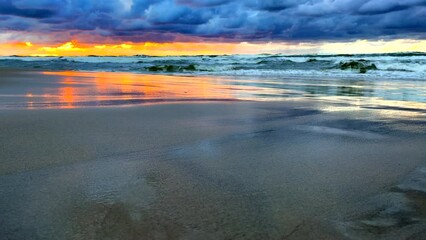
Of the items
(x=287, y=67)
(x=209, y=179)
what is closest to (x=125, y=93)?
(x=209, y=179)

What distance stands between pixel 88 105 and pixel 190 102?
171 cm

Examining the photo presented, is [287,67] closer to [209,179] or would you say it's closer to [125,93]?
[125,93]

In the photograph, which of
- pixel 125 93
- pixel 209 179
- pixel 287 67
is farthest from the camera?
pixel 287 67

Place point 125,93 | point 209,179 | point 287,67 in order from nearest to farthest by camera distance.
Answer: point 209,179 → point 125,93 → point 287,67

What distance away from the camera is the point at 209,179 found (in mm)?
2613

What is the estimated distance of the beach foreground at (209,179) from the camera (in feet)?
6.21

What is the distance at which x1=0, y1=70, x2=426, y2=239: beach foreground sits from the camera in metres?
1.89

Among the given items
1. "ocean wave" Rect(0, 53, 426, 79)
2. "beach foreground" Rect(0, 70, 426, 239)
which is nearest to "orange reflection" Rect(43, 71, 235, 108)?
"beach foreground" Rect(0, 70, 426, 239)

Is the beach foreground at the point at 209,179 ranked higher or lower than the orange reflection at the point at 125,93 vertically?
lower

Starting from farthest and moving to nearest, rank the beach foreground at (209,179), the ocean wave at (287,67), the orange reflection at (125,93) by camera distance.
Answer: the ocean wave at (287,67)
the orange reflection at (125,93)
the beach foreground at (209,179)

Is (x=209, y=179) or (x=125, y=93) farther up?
(x=125, y=93)

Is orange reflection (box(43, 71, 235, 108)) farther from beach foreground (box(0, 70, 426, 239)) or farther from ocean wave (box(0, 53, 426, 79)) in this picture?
ocean wave (box(0, 53, 426, 79))

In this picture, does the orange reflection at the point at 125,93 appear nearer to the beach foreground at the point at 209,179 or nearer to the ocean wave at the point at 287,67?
the beach foreground at the point at 209,179

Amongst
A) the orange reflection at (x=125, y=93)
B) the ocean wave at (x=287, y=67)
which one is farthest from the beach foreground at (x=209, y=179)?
the ocean wave at (x=287, y=67)
